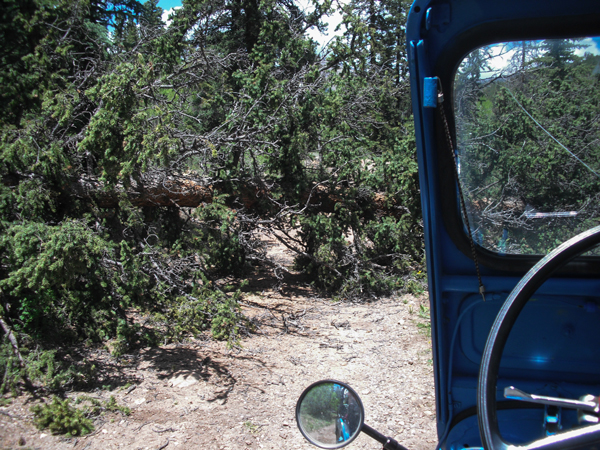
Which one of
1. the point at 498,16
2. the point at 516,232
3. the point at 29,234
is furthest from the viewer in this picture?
the point at 29,234

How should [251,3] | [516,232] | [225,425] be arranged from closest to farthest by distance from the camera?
[516,232] < [225,425] < [251,3]

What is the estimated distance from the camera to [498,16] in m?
1.32

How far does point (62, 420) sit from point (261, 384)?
1.78 m

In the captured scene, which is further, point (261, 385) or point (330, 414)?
point (261, 385)

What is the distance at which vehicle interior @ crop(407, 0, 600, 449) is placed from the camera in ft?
4.39

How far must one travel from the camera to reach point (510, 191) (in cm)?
156

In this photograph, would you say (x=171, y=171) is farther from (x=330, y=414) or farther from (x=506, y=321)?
(x=506, y=321)

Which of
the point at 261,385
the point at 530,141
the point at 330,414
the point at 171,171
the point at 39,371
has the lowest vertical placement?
the point at 261,385

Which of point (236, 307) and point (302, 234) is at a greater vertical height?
point (302, 234)

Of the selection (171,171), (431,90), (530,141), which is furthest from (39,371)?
(530,141)

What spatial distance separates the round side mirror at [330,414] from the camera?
1618 mm

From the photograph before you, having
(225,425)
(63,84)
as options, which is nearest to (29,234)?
(63,84)

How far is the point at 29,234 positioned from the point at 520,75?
412 cm

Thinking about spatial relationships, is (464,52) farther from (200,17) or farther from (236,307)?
(200,17)
